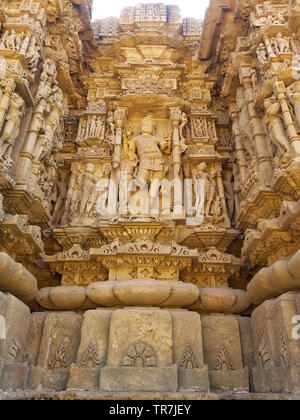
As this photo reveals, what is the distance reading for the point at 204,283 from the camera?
18.9 ft

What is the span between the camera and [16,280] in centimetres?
430

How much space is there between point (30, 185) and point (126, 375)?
341cm

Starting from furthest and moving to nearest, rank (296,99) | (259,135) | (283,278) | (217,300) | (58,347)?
(259,135) < (296,99) < (217,300) < (58,347) < (283,278)

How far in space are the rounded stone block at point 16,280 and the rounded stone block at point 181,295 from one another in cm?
202

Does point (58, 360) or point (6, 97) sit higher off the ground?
point (6, 97)

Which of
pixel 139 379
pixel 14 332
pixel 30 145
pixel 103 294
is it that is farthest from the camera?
pixel 30 145

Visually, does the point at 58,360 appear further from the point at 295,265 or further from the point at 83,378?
the point at 295,265

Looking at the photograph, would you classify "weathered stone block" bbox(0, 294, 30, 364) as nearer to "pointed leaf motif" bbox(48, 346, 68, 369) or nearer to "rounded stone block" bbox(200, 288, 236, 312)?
"pointed leaf motif" bbox(48, 346, 68, 369)

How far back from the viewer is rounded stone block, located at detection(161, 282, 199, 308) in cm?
479

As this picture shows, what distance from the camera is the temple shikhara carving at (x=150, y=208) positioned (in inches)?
163

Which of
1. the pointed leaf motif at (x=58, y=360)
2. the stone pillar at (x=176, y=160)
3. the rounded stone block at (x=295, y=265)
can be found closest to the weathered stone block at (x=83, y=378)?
the pointed leaf motif at (x=58, y=360)

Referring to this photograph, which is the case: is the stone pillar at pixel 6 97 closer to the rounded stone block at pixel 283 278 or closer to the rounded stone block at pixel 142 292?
the rounded stone block at pixel 142 292

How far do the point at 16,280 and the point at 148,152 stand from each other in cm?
407

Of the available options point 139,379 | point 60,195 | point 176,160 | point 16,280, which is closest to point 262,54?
point 176,160
